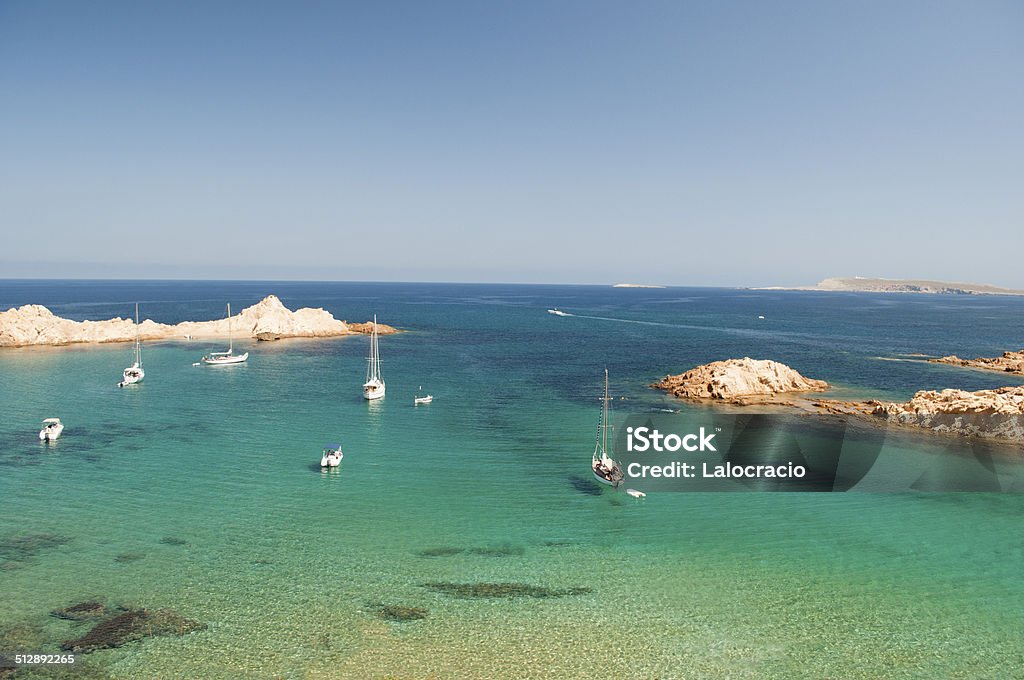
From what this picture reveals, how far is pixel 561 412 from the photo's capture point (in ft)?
171

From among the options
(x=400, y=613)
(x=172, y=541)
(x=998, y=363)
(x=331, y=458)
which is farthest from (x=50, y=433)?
(x=998, y=363)

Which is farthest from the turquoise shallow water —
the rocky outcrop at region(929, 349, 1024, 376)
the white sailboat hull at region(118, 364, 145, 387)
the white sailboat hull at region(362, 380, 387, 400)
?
the rocky outcrop at region(929, 349, 1024, 376)

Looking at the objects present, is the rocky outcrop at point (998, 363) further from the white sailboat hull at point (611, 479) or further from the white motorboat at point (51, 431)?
the white motorboat at point (51, 431)

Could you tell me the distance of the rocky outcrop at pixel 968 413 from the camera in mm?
44031

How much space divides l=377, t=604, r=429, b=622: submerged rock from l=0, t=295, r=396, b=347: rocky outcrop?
87.1 m

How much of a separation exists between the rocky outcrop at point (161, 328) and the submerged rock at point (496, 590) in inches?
3408

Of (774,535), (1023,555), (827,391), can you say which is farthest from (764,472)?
(827,391)

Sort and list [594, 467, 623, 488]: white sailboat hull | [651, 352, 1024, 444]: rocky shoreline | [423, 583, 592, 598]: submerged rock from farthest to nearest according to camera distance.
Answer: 1. [651, 352, 1024, 444]: rocky shoreline
2. [594, 467, 623, 488]: white sailboat hull
3. [423, 583, 592, 598]: submerged rock

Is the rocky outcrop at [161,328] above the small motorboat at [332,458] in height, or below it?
above

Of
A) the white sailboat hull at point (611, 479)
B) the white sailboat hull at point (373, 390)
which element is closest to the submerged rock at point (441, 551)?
the white sailboat hull at point (611, 479)

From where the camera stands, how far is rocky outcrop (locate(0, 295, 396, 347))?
86.5m

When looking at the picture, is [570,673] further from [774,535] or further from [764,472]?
[764,472]

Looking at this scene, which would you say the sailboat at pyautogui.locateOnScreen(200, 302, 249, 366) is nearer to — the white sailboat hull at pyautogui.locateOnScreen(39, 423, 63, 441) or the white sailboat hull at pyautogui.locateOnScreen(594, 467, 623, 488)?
the white sailboat hull at pyautogui.locateOnScreen(39, 423, 63, 441)

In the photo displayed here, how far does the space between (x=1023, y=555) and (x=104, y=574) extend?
37.7 meters
